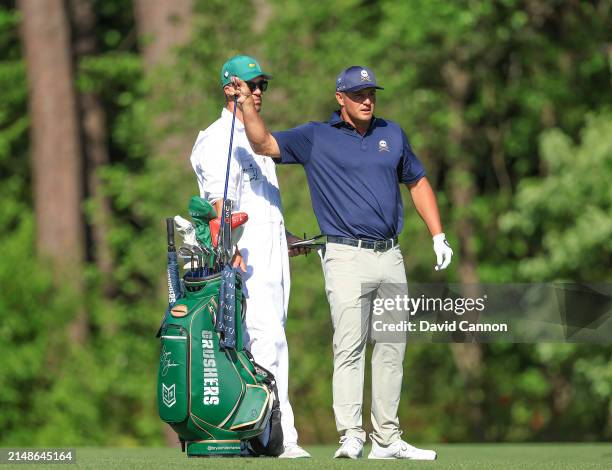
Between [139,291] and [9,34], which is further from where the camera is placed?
[9,34]

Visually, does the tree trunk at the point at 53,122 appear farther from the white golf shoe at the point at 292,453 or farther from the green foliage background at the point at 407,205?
the white golf shoe at the point at 292,453

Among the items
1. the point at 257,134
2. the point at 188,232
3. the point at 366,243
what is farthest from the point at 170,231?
the point at 366,243

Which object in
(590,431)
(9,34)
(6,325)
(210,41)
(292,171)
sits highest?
(9,34)

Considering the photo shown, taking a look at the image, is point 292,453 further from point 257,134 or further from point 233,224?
point 257,134

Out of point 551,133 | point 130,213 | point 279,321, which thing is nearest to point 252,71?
point 279,321

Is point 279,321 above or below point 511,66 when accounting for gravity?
below

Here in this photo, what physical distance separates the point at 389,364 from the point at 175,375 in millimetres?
1214

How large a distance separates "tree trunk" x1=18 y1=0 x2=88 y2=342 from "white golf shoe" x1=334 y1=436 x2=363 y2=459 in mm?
16685

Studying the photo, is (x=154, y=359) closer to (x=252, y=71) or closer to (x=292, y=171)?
(x=292, y=171)

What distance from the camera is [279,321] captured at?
8578 millimetres

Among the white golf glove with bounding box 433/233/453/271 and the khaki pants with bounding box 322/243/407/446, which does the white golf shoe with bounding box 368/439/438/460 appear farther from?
the white golf glove with bounding box 433/233/453/271

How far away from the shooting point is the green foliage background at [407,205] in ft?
67.5

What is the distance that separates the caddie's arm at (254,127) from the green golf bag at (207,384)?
0.72 m

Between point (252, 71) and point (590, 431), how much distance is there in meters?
17.1
